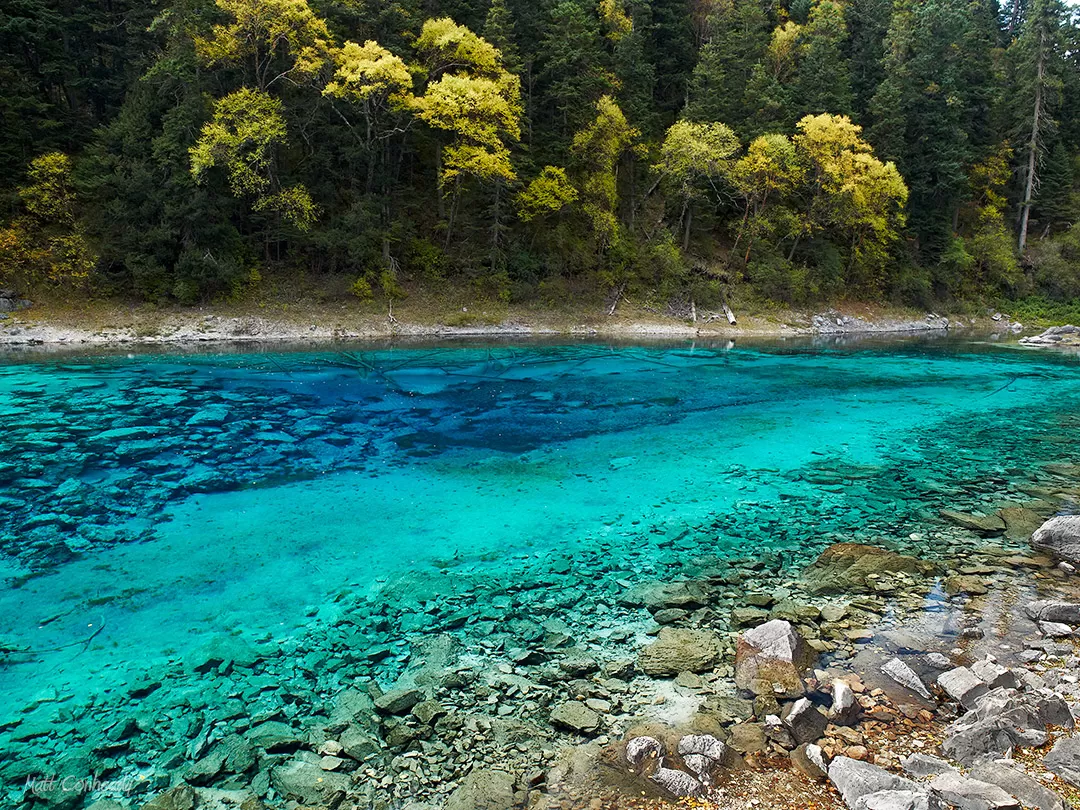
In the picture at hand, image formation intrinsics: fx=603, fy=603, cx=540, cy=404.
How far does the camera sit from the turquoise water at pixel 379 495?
6.19 meters

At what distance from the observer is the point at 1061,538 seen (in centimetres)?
818

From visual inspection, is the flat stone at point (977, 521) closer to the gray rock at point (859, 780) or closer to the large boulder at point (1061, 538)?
the large boulder at point (1061, 538)

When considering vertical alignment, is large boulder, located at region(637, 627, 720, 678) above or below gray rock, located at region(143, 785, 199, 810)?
above

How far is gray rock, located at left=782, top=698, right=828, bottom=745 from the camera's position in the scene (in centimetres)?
480

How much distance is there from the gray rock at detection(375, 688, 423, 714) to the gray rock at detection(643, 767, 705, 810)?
2124mm

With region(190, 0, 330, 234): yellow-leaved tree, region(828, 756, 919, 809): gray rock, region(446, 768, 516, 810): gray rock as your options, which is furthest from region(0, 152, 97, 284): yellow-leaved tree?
region(828, 756, 919, 809): gray rock

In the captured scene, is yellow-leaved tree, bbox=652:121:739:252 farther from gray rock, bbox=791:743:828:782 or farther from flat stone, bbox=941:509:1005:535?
gray rock, bbox=791:743:828:782

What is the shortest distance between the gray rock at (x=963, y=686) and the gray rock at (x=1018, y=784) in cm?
90

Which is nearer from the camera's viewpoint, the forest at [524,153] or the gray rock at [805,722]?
the gray rock at [805,722]

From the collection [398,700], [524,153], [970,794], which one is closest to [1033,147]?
[524,153]

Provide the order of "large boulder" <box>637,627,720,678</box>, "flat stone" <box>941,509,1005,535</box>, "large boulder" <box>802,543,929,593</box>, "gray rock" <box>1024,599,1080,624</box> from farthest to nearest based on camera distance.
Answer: "flat stone" <box>941,509,1005,535</box> → "large boulder" <box>802,543,929,593</box> → "gray rock" <box>1024,599,1080,624</box> → "large boulder" <box>637,627,720,678</box>

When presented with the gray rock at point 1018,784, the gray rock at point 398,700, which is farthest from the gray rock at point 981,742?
the gray rock at point 398,700

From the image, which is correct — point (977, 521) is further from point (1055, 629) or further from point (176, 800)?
point (176, 800)

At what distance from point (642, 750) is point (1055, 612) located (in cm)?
512
